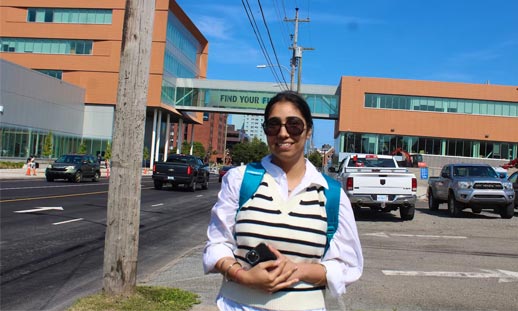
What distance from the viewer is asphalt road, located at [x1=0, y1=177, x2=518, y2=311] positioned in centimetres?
607

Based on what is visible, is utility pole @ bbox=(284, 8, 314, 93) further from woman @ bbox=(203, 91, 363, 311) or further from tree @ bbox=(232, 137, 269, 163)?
tree @ bbox=(232, 137, 269, 163)

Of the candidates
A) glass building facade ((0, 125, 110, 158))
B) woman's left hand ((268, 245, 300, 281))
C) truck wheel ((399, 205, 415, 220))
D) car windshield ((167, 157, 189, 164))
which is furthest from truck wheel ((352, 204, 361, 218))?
glass building facade ((0, 125, 110, 158))

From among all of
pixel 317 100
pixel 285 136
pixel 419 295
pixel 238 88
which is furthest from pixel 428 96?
pixel 285 136

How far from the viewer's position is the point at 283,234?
2340 millimetres

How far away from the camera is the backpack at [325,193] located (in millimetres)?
2453

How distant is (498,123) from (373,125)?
14929 millimetres

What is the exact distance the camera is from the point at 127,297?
5.21 m

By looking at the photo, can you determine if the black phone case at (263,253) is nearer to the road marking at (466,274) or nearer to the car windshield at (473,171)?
the road marking at (466,274)

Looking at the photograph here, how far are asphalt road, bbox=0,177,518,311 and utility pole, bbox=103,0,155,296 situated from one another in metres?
0.99

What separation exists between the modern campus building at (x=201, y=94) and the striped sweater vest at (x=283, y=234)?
2214 inches

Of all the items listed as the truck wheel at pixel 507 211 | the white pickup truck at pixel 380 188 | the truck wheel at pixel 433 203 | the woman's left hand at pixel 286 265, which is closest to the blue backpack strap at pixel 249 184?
the woman's left hand at pixel 286 265

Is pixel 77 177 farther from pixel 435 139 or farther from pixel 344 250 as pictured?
pixel 435 139

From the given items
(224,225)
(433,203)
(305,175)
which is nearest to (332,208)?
(305,175)

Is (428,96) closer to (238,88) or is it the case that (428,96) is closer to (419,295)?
(238,88)
